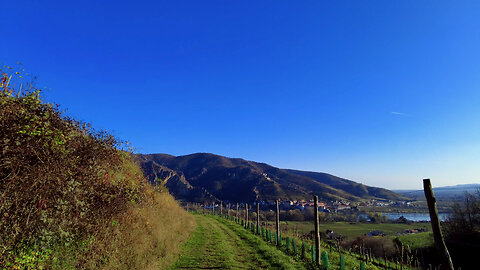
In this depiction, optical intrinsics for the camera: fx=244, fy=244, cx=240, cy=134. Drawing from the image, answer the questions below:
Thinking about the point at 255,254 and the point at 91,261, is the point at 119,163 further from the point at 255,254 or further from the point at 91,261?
the point at 255,254

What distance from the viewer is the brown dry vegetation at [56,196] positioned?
5.09 meters

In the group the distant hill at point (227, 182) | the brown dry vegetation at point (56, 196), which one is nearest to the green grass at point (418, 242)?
the brown dry vegetation at point (56, 196)

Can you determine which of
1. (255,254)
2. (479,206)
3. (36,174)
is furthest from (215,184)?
(36,174)

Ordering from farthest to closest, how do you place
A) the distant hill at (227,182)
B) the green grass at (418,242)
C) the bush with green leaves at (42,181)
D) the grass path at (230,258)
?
the distant hill at (227,182) < the green grass at (418,242) < the grass path at (230,258) < the bush with green leaves at (42,181)

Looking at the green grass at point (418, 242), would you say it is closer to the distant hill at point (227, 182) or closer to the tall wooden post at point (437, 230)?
the tall wooden post at point (437, 230)

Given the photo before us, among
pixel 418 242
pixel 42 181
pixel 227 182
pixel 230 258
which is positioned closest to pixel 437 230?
pixel 230 258

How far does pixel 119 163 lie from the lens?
1086cm

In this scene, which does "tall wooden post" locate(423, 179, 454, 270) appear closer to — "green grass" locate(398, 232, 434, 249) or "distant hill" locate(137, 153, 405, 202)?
"green grass" locate(398, 232, 434, 249)

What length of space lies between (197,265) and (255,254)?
3.76 metres

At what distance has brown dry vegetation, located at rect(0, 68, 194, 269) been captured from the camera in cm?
509

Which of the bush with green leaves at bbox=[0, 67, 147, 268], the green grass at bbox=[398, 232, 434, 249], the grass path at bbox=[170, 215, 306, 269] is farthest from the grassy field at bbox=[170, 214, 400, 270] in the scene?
the green grass at bbox=[398, 232, 434, 249]

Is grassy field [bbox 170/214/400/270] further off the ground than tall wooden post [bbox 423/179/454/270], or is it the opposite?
tall wooden post [bbox 423/179/454/270]

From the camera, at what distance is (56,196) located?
20.4ft

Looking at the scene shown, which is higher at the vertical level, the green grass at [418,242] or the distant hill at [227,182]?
the distant hill at [227,182]
